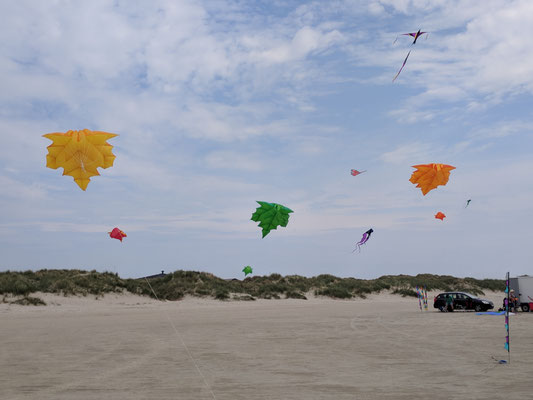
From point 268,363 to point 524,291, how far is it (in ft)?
81.1

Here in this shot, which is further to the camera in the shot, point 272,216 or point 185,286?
point 185,286

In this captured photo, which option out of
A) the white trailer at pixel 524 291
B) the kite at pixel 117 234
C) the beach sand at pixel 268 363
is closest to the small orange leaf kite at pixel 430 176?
the beach sand at pixel 268 363

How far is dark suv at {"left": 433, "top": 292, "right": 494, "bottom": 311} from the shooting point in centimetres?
3111

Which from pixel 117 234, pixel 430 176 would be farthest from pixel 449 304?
pixel 117 234

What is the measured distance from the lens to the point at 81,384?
31.7 feet

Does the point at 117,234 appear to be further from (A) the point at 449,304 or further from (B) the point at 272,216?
(A) the point at 449,304

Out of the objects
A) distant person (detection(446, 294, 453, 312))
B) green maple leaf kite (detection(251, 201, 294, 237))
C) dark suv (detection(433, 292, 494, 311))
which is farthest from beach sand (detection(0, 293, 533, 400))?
distant person (detection(446, 294, 453, 312))

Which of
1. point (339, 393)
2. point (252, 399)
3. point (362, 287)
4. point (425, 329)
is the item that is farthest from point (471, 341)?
point (362, 287)

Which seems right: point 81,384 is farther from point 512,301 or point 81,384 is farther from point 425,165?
point 512,301

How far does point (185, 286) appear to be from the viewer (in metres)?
47.2

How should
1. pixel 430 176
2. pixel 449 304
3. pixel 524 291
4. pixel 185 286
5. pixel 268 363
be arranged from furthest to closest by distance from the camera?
pixel 185 286 → pixel 449 304 → pixel 524 291 → pixel 430 176 → pixel 268 363

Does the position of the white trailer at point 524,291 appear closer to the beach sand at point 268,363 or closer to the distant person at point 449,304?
the distant person at point 449,304

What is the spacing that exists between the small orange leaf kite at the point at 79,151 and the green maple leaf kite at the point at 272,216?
1215 cm

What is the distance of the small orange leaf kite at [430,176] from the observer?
23.0 meters
